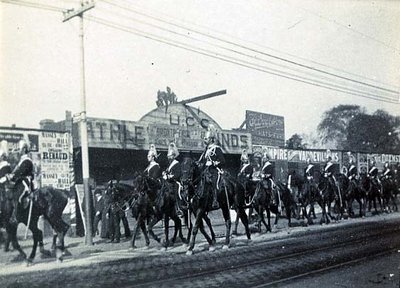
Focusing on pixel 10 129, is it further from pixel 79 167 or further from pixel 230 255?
pixel 230 255

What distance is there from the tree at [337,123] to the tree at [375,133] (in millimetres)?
436

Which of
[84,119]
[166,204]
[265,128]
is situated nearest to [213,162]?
[166,204]

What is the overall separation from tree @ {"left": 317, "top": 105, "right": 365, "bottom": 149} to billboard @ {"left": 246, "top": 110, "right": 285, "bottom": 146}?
11.8 metres

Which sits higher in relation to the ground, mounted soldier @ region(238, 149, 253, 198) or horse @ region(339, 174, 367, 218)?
mounted soldier @ region(238, 149, 253, 198)

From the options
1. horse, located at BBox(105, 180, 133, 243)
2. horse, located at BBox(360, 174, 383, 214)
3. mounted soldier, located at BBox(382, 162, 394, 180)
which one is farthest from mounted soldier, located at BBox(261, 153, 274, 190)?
mounted soldier, located at BBox(382, 162, 394, 180)

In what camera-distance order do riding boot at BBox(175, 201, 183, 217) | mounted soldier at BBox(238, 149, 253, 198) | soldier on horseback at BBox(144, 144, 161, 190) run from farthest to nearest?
1. mounted soldier at BBox(238, 149, 253, 198)
2. soldier on horseback at BBox(144, 144, 161, 190)
3. riding boot at BBox(175, 201, 183, 217)

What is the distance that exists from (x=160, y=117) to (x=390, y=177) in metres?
11.4

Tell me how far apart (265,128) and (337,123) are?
622 inches

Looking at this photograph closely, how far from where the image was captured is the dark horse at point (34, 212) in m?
9.04

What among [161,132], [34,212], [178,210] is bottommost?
[178,210]

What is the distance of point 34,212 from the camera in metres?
9.48

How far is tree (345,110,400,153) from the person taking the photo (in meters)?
29.8

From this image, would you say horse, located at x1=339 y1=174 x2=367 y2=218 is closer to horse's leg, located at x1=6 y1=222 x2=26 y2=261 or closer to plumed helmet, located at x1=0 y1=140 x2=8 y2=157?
horse's leg, located at x1=6 y1=222 x2=26 y2=261

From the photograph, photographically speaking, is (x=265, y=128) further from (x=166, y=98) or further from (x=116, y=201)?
(x=116, y=201)
